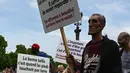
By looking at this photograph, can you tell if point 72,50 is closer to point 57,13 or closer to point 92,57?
point 57,13

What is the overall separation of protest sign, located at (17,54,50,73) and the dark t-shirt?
246 inches

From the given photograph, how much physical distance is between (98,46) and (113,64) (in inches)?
10.7

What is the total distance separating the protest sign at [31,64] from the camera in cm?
1093

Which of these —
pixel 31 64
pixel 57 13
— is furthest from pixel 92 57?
pixel 31 64

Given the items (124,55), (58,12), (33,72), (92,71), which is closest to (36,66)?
(33,72)

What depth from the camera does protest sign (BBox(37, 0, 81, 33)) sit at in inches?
199

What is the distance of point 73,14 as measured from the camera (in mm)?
5074

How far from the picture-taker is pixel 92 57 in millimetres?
4500

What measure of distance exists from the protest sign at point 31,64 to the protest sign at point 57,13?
537cm

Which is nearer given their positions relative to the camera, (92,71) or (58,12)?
(92,71)

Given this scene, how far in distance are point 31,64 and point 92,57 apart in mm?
6901

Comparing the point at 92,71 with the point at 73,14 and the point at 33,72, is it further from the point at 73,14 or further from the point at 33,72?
the point at 33,72

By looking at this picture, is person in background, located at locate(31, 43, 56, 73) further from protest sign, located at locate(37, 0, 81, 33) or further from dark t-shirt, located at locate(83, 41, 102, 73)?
dark t-shirt, located at locate(83, 41, 102, 73)

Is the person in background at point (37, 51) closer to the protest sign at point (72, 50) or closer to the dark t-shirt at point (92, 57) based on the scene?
the protest sign at point (72, 50)
